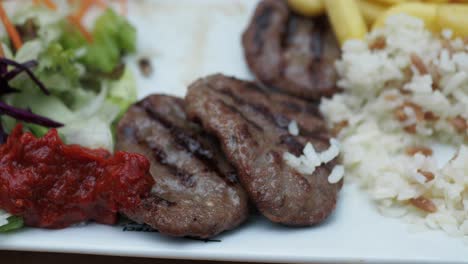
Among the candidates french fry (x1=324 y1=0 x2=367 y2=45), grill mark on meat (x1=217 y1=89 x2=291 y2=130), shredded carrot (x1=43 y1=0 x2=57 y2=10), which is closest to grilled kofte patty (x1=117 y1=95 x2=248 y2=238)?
grill mark on meat (x1=217 y1=89 x2=291 y2=130)

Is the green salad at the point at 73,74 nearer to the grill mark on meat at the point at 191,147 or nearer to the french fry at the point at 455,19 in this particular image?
the grill mark on meat at the point at 191,147

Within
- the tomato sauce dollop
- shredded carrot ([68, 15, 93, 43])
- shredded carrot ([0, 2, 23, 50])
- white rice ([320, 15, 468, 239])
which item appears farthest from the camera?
shredded carrot ([68, 15, 93, 43])

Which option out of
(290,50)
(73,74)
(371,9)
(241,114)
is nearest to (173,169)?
(241,114)

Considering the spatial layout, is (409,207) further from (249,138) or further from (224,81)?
(224,81)

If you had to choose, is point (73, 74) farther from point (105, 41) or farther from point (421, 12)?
point (421, 12)

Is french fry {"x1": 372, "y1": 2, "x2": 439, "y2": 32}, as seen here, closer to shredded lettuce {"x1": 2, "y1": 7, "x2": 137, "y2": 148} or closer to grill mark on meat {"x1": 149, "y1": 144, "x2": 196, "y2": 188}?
grill mark on meat {"x1": 149, "y1": 144, "x2": 196, "y2": 188}

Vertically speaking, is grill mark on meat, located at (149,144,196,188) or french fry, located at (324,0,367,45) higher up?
french fry, located at (324,0,367,45)
